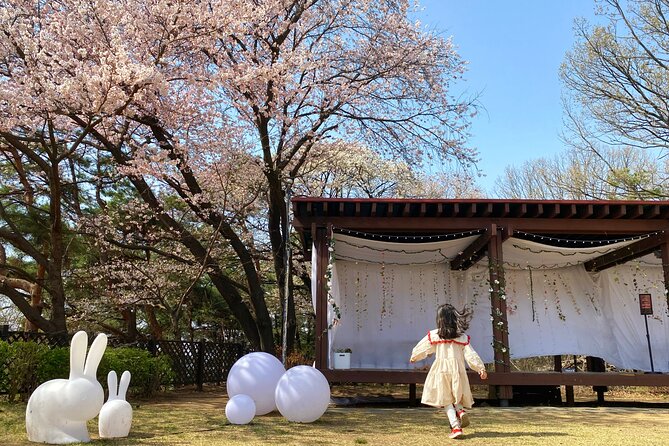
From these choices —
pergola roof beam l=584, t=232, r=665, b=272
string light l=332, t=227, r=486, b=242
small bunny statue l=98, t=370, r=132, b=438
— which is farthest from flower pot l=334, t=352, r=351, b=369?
pergola roof beam l=584, t=232, r=665, b=272

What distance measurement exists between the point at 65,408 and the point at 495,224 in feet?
20.7

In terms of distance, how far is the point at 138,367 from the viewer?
8234 millimetres

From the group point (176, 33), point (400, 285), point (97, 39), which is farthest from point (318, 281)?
point (97, 39)

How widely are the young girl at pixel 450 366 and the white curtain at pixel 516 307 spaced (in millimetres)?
4367

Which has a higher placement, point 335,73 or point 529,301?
point 335,73

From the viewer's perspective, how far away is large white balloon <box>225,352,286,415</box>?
5.74 meters

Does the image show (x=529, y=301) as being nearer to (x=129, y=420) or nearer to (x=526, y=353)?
(x=526, y=353)

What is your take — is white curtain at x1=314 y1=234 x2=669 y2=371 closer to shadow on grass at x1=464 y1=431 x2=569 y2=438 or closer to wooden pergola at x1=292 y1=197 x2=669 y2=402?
wooden pergola at x1=292 y1=197 x2=669 y2=402

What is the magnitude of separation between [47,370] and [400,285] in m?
5.94

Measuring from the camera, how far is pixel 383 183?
1598 cm

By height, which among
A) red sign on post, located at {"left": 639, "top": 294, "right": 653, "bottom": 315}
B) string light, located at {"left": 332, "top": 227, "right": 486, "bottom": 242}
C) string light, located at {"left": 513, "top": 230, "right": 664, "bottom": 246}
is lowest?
red sign on post, located at {"left": 639, "top": 294, "right": 653, "bottom": 315}

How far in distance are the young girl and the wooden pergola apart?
8.16 ft

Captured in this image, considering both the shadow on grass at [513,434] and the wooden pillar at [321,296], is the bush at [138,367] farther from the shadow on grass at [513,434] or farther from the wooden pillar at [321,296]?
the shadow on grass at [513,434]

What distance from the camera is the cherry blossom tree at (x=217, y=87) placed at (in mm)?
7641
